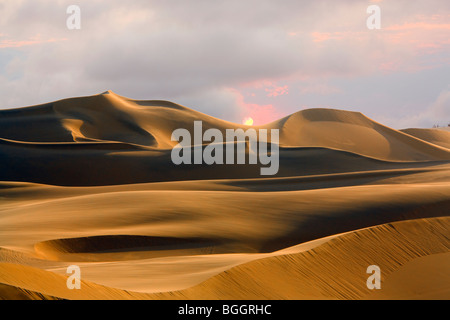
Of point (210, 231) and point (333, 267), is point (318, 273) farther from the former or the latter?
point (210, 231)

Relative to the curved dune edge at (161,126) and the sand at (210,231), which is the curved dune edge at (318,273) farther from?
the curved dune edge at (161,126)

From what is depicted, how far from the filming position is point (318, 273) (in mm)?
9453

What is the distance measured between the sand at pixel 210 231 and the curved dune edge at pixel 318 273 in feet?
0.08

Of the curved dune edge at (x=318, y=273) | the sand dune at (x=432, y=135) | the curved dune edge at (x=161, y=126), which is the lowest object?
the curved dune edge at (x=318, y=273)

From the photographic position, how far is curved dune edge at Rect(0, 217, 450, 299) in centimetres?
637

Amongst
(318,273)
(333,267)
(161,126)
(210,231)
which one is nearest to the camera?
(318,273)

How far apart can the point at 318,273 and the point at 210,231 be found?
4445 mm

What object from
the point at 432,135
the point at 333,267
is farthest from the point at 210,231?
the point at 432,135

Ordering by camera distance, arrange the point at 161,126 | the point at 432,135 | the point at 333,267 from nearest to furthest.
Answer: the point at 333,267
the point at 161,126
the point at 432,135

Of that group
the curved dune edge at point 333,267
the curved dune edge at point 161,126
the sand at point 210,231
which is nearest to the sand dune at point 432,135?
the curved dune edge at point 161,126

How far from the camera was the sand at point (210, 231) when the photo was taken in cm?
815
